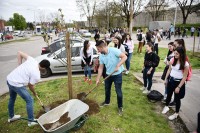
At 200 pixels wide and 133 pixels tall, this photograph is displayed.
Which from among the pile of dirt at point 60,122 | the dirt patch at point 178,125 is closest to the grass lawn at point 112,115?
the dirt patch at point 178,125

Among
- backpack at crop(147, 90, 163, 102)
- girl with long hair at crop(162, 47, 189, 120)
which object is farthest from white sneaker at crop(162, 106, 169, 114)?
backpack at crop(147, 90, 163, 102)

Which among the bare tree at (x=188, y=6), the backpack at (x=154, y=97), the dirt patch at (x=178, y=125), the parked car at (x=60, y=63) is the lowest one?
the dirt patch at (x=178, y=125)

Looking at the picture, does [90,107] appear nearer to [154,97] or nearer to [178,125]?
[154,97]

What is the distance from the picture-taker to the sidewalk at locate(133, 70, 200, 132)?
455 cm

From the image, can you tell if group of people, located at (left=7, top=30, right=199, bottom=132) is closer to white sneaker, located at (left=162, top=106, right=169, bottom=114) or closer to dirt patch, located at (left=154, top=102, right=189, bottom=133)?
white sneaker, located at (left=162, top=106, right=169, bottom=114)

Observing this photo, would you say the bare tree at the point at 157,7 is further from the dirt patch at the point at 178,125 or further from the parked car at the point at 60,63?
the dirt patch at the point at 178,125

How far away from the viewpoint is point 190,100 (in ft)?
19.1

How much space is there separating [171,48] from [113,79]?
2.13 metres

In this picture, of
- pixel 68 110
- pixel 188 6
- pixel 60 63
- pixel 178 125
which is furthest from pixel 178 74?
pixel 188 6

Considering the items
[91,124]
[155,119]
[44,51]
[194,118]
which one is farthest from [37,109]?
[44,51]

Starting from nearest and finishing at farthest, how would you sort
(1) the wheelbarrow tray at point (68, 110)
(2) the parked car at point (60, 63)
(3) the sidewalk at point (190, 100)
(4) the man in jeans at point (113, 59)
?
(1) the wheelbarrow tray at point (68, 110), (4) the man in jeans at point (113, 59), (3) the sidewalk at point (190, 100), (2) the parked car at point (60, 63)

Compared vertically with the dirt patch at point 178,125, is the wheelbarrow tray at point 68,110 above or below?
above

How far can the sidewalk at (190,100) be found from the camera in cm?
455

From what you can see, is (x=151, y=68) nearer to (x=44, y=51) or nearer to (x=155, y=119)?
(x=155, y=119)
